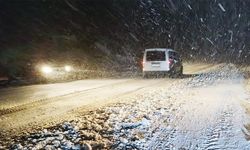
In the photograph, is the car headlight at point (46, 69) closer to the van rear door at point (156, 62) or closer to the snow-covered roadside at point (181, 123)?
the van rear door at point (156, 62)

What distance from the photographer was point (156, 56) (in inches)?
866

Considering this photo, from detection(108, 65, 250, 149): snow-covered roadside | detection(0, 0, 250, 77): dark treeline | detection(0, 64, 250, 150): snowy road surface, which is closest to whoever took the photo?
detection(108, 65, 250, 149): snow-covered roadside

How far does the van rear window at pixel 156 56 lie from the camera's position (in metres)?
21.9

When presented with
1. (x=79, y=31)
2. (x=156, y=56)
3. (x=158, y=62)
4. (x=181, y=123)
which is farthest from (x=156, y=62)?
(x=79, y=31)

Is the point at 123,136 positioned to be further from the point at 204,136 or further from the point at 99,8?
the point at 99,8

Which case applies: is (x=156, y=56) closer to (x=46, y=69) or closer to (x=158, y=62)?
(x=158, y=62)

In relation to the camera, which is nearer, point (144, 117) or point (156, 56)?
point (144, 117)

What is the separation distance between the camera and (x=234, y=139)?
23.7 feet

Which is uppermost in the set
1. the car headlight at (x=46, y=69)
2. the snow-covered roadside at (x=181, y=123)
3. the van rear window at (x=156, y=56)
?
the van rear window at (x=156, y=56)

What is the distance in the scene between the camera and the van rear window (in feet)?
71.9

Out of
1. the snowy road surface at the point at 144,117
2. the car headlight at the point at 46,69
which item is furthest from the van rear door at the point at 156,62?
the snowy road surface at the point at 144,117

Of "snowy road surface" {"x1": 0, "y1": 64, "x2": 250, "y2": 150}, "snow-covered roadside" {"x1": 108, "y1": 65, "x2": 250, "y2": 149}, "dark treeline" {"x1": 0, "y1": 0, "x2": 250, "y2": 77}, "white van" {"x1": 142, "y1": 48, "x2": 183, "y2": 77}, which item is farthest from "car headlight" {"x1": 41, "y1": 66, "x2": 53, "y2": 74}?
"snow-covered roadside" {"x1": 108, "y1": 65, "x2": 250, "y2": 149}

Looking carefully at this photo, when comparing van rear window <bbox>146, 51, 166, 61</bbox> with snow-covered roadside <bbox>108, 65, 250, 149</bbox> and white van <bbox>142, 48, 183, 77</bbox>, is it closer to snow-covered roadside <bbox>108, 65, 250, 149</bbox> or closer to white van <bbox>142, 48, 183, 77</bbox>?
white van <bbox>142, 48, 183, 77</bbox>

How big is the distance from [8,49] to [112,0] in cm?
1722
